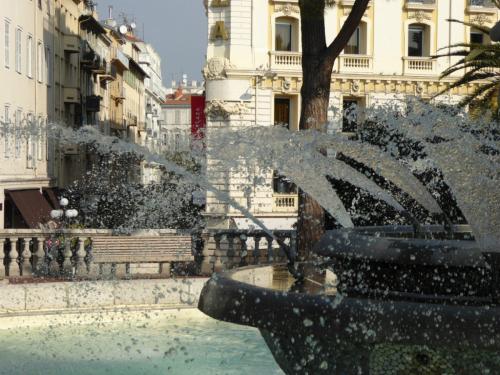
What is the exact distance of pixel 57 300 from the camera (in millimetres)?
13438

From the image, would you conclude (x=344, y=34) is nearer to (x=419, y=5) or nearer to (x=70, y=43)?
(x=419, y=5)

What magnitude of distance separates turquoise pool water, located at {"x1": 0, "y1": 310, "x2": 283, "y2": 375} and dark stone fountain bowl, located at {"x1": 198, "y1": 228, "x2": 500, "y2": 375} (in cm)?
328

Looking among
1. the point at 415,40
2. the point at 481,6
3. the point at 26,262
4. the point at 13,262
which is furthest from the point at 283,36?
the point at 13,262

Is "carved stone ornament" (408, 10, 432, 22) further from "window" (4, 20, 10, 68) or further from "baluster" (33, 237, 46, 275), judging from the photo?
"baluster" (33, 237, 46, 275)

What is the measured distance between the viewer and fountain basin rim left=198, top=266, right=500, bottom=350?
5055mm

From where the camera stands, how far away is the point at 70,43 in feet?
162

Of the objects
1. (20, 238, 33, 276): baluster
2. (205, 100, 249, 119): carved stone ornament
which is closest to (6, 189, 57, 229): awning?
(205, 100, 249, 119): carved stone ornament

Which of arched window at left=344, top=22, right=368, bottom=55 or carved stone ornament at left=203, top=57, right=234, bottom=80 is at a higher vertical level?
arched window at left=344, top=22, right=368, bottom=55

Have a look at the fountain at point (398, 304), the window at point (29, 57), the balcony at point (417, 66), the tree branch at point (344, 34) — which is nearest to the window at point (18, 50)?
the window at point (29, 57)

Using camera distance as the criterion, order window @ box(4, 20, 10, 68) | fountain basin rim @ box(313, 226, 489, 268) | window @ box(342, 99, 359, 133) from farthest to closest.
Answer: window @ box(4, 20, 10, 68) < window @ box(342, 99, 359, 133) < fountain basin rim @ box(313, 226, 489, 268)

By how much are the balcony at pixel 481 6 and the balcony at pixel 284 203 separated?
10438 millimetres

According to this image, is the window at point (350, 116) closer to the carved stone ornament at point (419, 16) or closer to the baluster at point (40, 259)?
the carved stone ornament at point (419, 16)

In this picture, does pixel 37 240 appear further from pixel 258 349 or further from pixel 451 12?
pixel 451 12

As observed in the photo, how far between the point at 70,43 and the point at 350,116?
21.4 metres
